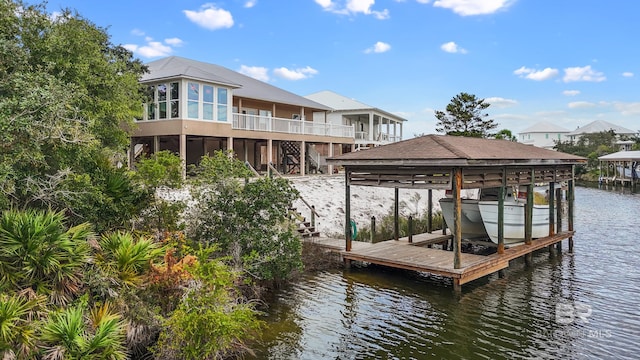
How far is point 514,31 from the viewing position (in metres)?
25.1

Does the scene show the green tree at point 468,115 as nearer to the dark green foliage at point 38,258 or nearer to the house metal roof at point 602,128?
the dark green foliage at point 38,258

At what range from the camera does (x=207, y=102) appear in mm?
22469

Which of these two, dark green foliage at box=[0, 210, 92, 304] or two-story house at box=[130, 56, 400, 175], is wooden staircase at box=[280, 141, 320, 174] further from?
dark green foliage at box=[0, 210, 92, 304]

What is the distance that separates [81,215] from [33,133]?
79.3 inches

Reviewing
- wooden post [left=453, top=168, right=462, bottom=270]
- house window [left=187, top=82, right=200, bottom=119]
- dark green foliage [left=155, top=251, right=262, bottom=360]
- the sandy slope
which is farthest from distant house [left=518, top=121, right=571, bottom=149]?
dark green foliage [left=155, top=251, right=262, bottom=360]

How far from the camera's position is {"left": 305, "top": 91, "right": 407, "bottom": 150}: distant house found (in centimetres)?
3919

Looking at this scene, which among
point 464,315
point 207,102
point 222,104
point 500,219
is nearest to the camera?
point 464,315

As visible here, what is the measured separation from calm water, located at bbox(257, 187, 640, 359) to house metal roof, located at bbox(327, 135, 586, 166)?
354 cm

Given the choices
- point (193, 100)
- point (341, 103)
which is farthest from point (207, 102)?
point (341, 103)

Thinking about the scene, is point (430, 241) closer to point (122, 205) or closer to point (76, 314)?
point (122, 205)

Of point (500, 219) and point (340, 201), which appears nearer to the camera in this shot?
point (500, 219)

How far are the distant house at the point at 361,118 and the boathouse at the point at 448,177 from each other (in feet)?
74.4

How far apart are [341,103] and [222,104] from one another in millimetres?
20556

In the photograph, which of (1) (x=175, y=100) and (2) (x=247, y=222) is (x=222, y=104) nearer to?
(1) (x=175, y=100)
